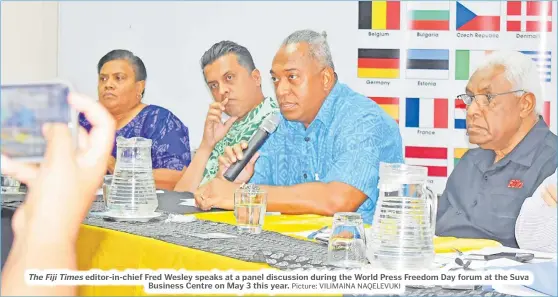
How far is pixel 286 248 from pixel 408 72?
7.73 ft

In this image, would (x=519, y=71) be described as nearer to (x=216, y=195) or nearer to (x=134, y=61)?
(x=216, y=195)

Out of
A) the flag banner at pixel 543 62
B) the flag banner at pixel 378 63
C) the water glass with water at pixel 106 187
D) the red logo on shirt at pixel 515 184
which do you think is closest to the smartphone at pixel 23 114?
the flag banner at pixel 378 63

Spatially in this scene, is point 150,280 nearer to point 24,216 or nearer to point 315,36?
point 24,216

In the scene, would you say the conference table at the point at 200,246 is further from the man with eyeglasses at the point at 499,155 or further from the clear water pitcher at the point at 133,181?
the man with eyeglasses at the point at 499,155

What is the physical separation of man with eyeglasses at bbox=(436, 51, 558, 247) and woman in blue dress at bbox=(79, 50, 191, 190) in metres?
1.59

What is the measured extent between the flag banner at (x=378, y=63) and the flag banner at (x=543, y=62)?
67cm

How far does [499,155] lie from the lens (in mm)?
2764

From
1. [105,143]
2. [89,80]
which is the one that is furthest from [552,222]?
[89,80]

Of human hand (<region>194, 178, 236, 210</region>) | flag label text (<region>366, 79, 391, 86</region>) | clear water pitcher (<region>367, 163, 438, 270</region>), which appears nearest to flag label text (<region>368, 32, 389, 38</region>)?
flag label text (<region>366, 79, 391, 86</region>)

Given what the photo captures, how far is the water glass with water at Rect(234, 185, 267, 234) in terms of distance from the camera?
7.06 feet

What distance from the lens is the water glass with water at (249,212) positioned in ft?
7.06

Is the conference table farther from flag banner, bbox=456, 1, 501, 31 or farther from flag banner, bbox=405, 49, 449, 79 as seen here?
flag banner, bbox=456, 1, 501, 31

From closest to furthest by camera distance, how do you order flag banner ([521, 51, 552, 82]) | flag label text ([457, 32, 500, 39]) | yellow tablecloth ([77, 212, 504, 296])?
yellow tablecloth ([77, 212, 504, 296]), flag banner ([521, 51, 552, 82]), flag label text ([457, 32, 500, 39])

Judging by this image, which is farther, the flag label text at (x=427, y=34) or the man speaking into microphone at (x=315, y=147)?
the flag label text at (x=427, y=34)
